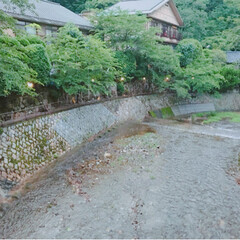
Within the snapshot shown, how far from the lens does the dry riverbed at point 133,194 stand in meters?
7.00

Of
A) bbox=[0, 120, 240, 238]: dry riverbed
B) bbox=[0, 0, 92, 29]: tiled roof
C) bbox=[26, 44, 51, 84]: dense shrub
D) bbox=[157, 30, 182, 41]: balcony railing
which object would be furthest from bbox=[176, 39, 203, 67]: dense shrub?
bbox=[26, 44, 51, 84]: dense shrub

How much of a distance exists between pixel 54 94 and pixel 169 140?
8.20 metres

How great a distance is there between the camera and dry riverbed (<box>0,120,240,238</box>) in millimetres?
6996

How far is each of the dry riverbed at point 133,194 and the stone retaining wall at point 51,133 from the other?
0.65 meters

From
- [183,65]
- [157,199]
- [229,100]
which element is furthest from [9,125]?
[229,100]

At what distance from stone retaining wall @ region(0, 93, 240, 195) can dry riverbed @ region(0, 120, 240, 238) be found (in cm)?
65

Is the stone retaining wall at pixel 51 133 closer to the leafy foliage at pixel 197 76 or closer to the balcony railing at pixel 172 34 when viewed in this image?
the leafy foliage at pixel 197 76

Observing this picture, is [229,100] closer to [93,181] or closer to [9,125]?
[93,181]

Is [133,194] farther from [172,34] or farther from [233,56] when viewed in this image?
[233,56]

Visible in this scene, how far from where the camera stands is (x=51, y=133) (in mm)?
12305

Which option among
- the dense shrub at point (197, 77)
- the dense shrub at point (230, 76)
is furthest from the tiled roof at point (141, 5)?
the dense shrub at point (230, 76)

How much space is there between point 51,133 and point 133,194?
231 inches

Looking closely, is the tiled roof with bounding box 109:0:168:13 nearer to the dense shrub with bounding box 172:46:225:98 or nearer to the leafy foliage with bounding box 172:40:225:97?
the leafy foliage with bounding box 172:40:225:97

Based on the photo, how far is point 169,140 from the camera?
15.3m
